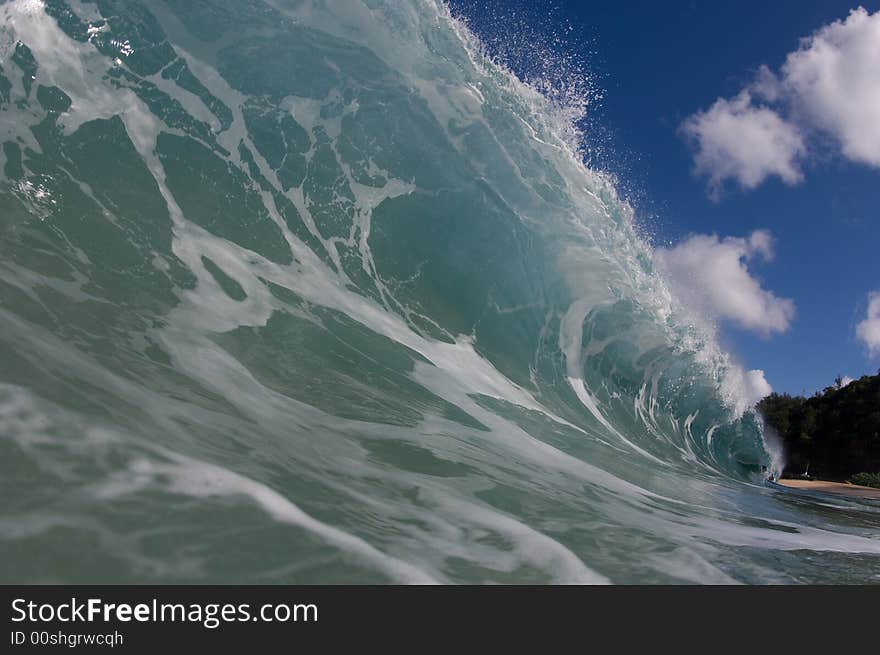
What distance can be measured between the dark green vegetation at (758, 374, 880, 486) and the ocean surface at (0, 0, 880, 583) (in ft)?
115

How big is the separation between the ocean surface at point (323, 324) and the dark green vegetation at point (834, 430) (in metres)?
35.0

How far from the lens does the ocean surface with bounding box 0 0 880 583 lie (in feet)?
7.96

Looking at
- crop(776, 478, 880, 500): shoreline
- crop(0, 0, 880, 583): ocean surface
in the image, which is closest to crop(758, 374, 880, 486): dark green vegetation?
crop(776, 478, 880, 500): shoreline

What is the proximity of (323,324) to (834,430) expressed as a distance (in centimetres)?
4500

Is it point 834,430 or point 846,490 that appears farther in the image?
point 834,430

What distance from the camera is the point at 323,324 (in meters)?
5.69

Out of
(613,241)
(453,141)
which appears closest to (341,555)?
(453,141)

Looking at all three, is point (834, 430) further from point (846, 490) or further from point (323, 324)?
point (323, 324)

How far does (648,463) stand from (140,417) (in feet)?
20.8

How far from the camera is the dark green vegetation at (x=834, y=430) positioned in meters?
37.3

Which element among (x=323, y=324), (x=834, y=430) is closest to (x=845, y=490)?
(x=323, y=324)

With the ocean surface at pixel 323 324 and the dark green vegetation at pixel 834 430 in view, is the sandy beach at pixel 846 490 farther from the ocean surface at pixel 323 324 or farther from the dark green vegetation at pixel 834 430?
the dark green vegetation at pixel 834 430

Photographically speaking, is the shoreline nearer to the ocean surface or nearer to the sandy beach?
the sandy beach
